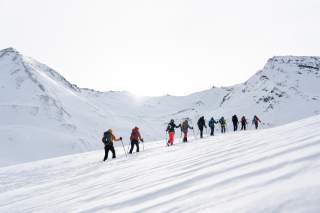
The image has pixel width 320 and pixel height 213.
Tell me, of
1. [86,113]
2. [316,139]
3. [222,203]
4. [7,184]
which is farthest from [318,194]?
[86,113]

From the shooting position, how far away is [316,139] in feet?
18.4

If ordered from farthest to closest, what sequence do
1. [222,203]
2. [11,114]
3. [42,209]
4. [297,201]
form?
1. [11,114]
2. [42,209]
3. [222,203]
4. [297,201]

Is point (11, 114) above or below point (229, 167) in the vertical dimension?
above

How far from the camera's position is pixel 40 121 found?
484ft

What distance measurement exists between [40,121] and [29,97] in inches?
1020

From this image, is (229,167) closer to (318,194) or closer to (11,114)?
(318,194)

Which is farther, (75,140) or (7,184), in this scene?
(75,140)

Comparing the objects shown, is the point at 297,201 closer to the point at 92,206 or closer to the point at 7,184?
the point at 92,206

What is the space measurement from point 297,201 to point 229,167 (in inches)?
112

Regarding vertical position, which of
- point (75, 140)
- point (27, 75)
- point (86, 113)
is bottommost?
point (75, 140)

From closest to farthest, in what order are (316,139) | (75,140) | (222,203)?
1. (222,203)
2. (316,139)
3. (75,140)

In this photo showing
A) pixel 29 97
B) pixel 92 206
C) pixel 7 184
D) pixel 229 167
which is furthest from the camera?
pixel 29 97

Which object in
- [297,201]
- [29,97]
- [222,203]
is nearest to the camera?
[297,201]

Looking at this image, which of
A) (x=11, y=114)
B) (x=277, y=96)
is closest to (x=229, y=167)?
(x=11, y=114)
